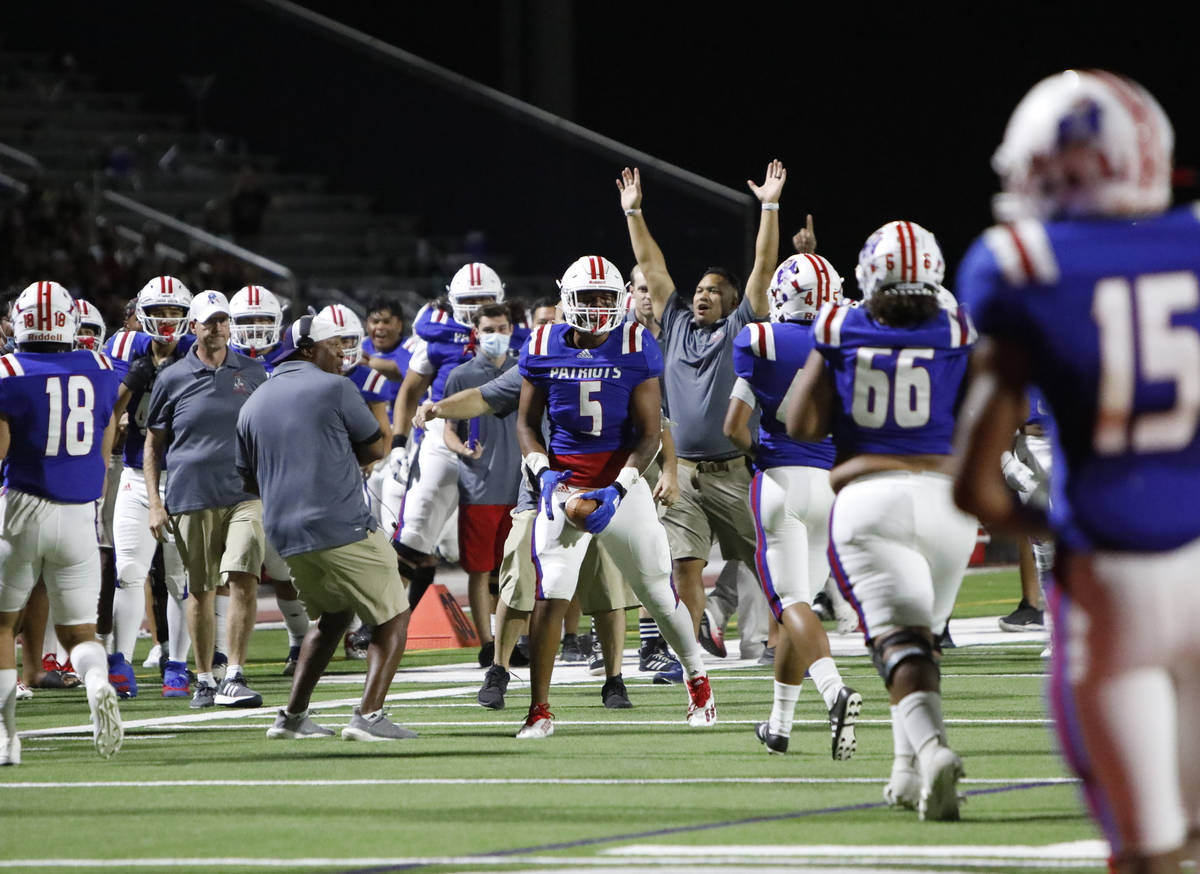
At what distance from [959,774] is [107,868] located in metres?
2.52

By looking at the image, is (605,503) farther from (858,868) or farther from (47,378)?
(858,868)

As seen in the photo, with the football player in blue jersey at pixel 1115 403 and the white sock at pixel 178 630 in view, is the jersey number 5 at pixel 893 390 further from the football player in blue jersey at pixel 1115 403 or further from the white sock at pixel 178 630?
the white sock at pixel 178 630

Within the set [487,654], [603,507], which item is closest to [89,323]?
[487,654]

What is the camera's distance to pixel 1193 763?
13.1 ft

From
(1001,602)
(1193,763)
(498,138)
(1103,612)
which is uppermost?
(498,138)

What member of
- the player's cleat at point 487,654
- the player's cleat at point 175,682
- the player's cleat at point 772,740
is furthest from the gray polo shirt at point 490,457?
the player's cleat at point 772,740

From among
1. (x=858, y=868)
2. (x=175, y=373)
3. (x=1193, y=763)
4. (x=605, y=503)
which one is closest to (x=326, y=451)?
(x=605, y=503)

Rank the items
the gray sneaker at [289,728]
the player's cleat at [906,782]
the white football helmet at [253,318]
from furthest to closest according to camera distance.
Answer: the white football helmet at [253,318], the gray sneaker at [289,728], the player's cleat at [906,782]

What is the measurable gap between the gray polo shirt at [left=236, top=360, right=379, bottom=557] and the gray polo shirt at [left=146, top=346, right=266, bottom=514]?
1.76 metres

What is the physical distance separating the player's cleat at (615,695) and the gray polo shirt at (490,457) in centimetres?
247

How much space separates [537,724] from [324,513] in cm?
129

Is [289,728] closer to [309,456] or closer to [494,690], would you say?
[309,456]

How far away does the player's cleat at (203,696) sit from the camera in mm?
10344

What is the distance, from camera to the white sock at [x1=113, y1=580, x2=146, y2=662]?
35.6 feet
